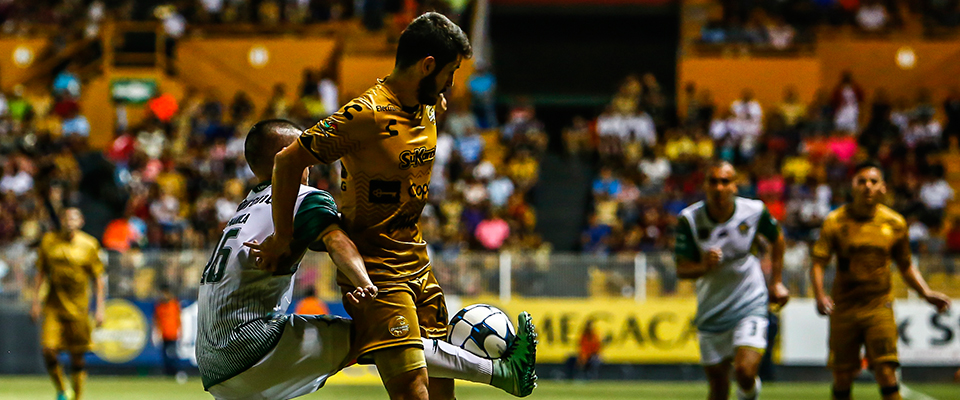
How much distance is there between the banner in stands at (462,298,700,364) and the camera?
1773cm

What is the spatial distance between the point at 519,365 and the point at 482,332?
0.25 m

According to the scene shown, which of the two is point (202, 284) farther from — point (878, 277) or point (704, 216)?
point (878, 277)

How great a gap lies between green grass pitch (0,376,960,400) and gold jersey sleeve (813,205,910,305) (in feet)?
14.5

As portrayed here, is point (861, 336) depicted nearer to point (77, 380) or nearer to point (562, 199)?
point (77, 380)

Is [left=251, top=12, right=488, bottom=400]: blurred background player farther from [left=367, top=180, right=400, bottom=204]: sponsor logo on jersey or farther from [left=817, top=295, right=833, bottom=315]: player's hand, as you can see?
[left=817, top=295, right=833, bottom=315]: player's hand

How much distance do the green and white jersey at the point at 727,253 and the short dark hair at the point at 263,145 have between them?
4.62 metres

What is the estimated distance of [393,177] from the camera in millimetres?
5445

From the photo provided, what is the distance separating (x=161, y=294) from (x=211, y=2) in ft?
41.1

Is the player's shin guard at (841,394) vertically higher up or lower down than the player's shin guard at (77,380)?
higher up

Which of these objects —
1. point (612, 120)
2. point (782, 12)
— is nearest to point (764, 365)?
point (612, 120)

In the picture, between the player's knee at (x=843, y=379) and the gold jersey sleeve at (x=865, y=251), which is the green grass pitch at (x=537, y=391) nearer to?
the player's knee at (x=843, y=379)

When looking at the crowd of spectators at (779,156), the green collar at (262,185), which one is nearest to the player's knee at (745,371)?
the green collar at (262,185)

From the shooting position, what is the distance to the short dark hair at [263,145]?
5.49 meters

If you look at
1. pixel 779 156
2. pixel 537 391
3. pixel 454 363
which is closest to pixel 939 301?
pixel 454 363
